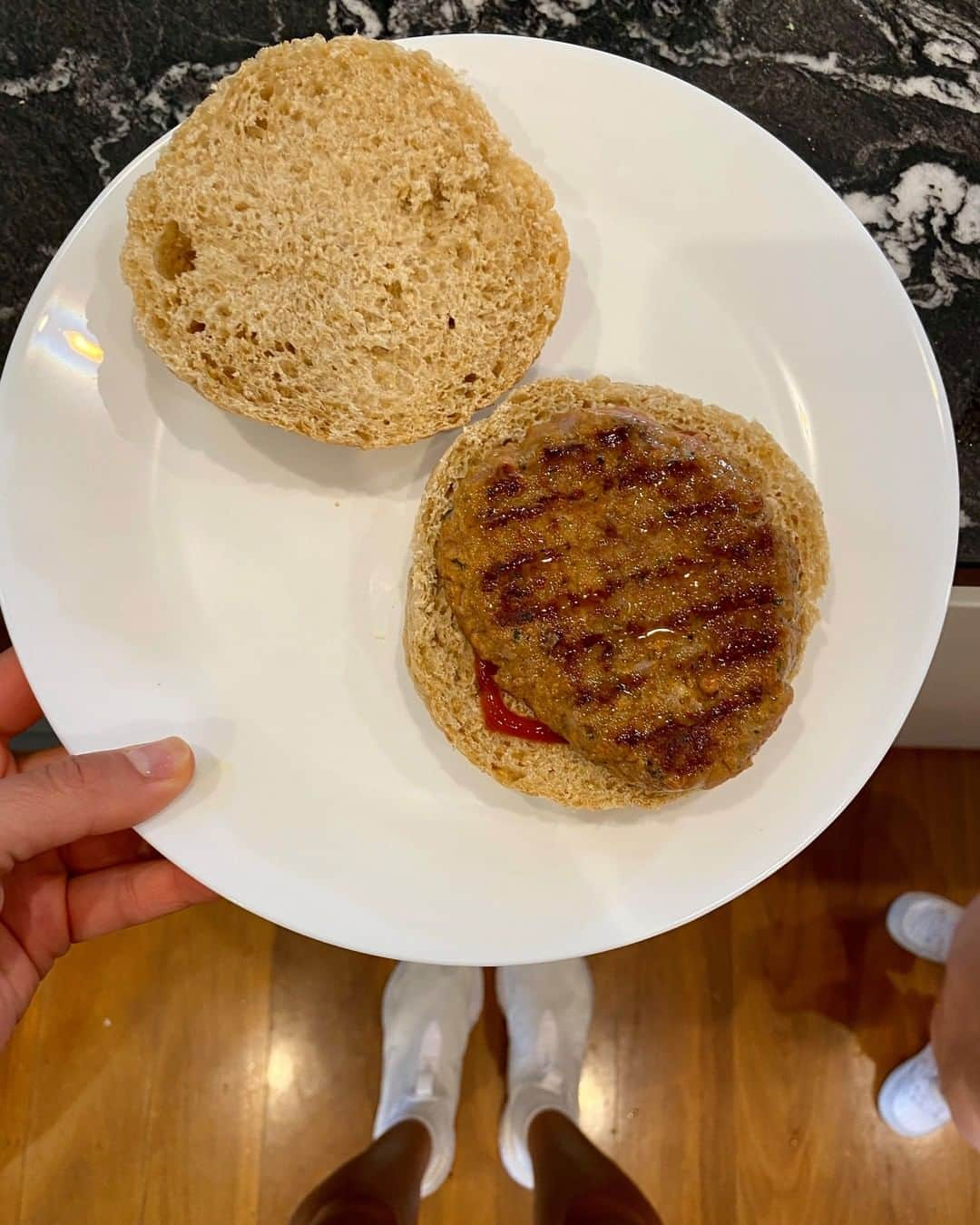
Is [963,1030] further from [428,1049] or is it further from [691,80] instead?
[691,80]

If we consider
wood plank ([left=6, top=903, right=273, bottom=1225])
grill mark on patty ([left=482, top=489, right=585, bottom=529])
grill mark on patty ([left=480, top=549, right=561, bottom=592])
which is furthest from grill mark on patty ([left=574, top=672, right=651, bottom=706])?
wood plank ([left=6, top=903, right=273, bottom=1225])

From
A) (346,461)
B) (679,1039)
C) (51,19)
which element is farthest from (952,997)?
(51,19)

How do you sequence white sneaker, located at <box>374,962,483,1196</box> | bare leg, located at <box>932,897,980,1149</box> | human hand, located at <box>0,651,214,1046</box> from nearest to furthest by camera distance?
human hand, located at <box>0,651,214,1046</box>, bare leg, located at <box>932,897,980,1149</box>, white sneaker, located at <box>374,962,483,1196</box>

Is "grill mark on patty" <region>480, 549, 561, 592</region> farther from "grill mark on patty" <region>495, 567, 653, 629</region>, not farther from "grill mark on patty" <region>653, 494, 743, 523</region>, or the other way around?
"grill mark on patty" <region>653, 494, 743, 523</region>

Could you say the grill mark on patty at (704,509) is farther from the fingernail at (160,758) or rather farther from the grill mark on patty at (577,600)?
the fingernail at (160,758)

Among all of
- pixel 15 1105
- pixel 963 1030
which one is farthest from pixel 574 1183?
pixel 15 1105

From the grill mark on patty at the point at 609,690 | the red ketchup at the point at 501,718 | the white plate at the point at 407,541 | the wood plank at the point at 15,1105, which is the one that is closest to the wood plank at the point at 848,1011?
the white plate at the point at 407,541
